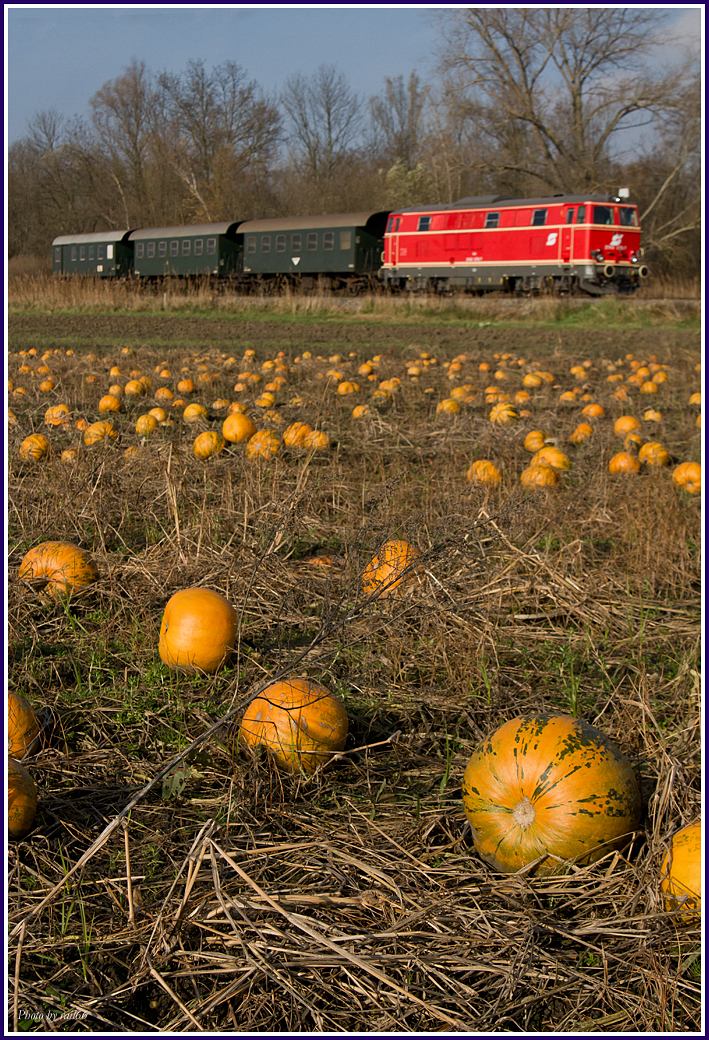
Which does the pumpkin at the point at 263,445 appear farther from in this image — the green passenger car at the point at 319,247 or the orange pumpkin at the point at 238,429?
the green passenger car at the point at 319,247

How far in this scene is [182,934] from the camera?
5.93 ft

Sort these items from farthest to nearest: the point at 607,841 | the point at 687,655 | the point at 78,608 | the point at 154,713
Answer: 1. the point at 78,608
2. the point at 687,655
3. the point at 154,713
4. the point at 607,841

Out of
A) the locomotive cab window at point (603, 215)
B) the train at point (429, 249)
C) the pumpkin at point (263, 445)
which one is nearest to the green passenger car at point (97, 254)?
the train at point (429, 249)

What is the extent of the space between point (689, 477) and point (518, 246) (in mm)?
23067

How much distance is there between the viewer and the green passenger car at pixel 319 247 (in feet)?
97.8

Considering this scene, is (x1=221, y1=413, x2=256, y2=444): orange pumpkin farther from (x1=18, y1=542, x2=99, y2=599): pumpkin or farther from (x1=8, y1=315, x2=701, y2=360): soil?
(x1=8, y1=315, x2=701, y2=360): soil

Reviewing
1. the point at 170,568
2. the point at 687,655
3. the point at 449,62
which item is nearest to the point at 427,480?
the point at 170,568

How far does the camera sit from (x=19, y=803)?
211 centimetres

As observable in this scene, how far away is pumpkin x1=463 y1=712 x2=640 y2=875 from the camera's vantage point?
2031 mm

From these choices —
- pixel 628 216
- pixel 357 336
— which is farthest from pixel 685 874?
pixel 628 216

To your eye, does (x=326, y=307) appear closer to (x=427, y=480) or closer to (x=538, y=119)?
(x=427, y=480)

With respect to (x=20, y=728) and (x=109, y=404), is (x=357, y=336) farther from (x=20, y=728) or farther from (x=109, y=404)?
(x=20, y=728)

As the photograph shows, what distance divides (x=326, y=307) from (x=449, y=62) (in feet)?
72.3

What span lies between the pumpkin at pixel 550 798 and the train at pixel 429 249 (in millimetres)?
25111
